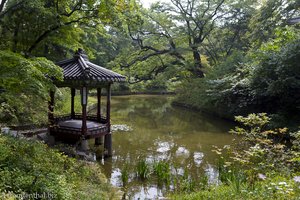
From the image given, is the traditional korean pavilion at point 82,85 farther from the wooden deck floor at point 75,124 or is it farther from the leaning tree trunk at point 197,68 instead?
the leaning tree trunk at point 197,68

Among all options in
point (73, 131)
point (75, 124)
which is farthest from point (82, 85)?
point (75, 124)

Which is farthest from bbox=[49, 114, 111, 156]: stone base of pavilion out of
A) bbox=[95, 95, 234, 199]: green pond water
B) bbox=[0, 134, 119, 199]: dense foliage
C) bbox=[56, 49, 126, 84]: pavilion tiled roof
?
bbox=[0, 134, 119, 199]: dense foliage

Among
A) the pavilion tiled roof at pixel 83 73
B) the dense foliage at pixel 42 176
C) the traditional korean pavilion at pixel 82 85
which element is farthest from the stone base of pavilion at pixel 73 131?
the dense foliage at pixel 42 176

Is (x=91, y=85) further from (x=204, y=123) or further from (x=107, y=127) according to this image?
(x=204, y=123)

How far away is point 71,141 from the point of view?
32.6ft

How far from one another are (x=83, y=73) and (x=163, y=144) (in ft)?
18.1

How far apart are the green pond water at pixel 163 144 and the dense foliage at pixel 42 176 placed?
3.80 ft

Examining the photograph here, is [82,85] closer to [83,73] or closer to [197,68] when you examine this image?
[83,73]

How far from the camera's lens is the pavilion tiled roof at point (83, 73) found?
347 inches

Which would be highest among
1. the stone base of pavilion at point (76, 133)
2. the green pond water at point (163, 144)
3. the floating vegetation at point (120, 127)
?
the stone base of pavilion at point (76, 133)

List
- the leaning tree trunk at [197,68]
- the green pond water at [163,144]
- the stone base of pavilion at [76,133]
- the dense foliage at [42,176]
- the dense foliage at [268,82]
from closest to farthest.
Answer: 1. the dense foliage at [42,176]
2. the green pond water at [163,144]
3. the stone base of pavilion at [76,133]
4. the dense foliage at [268,82]
5. the leaning tree trunk at [197,68]

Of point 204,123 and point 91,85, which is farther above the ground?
point 91,85

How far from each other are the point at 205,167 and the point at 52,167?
5.33 metres

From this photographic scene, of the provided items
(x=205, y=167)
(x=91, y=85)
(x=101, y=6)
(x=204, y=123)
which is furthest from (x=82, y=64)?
(x=204, y=123)
